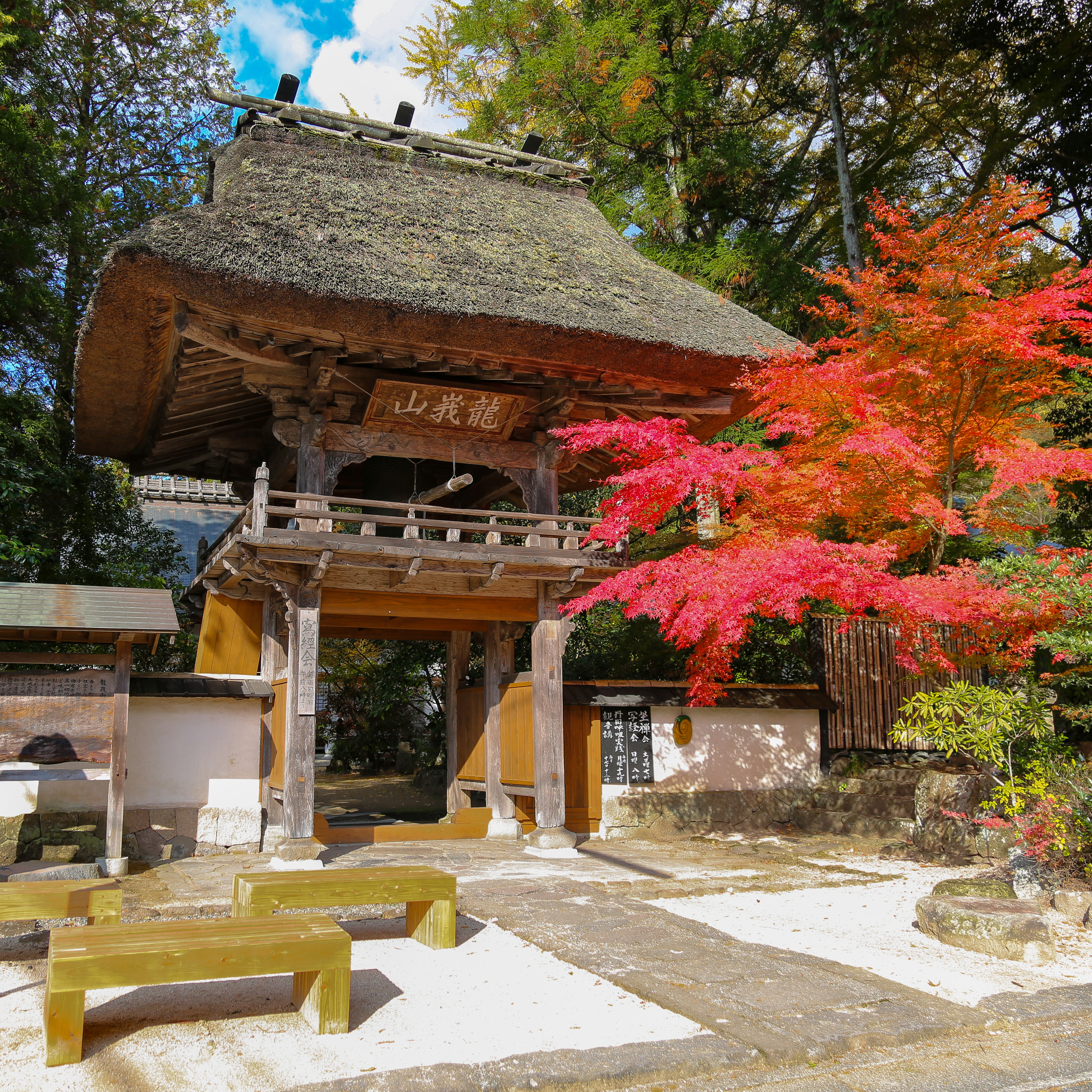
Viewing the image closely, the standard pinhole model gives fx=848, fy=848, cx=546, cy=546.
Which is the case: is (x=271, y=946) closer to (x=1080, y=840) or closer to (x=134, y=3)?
(x=1080, y=840)

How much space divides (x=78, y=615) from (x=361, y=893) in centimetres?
436

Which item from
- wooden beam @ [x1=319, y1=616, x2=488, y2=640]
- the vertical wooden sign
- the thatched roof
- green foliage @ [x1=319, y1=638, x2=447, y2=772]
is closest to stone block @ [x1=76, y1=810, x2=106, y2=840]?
the vertical wooden sign

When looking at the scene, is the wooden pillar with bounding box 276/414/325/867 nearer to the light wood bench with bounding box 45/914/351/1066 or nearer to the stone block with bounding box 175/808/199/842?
the stone block with bounding box 175/808/199/842

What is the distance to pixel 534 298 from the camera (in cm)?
915

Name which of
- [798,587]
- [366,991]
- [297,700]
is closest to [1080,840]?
[798,587]

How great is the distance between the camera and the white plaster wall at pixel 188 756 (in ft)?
29.0

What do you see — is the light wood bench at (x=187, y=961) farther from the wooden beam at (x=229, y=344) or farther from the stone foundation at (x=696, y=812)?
the stone foundation at (x=696, y=812)

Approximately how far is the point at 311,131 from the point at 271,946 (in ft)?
35.3

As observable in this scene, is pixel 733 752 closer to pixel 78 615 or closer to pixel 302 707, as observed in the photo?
pixel 302 707

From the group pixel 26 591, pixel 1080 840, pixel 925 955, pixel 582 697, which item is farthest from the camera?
pixel 582 697

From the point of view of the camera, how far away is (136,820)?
344 inches

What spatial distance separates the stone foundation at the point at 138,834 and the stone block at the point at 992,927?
6849mm

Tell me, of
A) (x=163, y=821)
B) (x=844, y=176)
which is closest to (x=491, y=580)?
(x=163, y=821)

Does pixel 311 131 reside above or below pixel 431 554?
above
